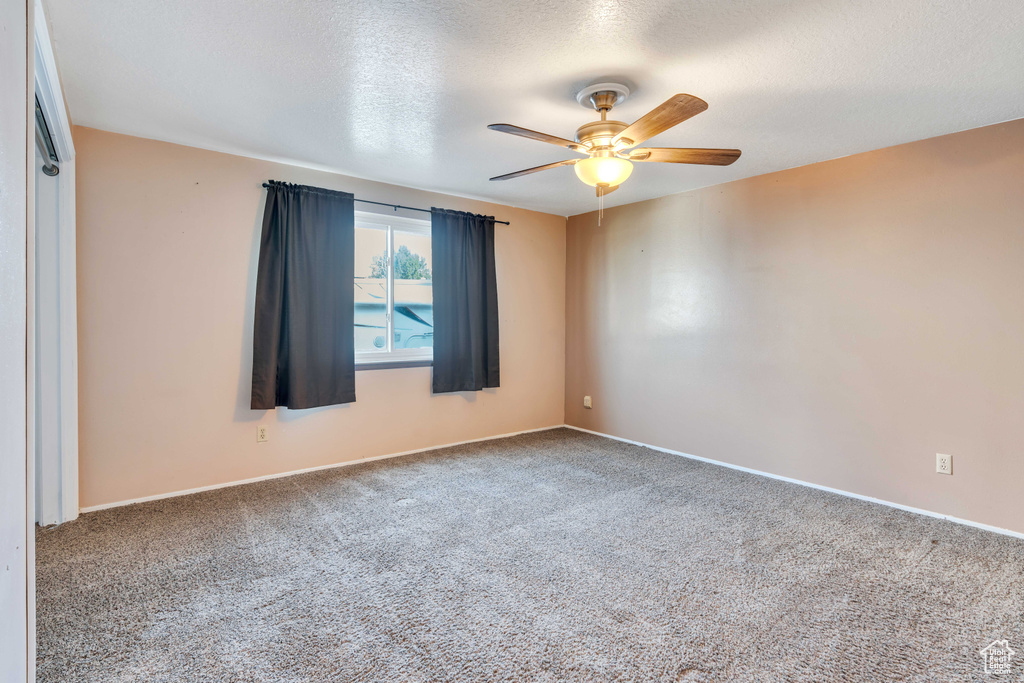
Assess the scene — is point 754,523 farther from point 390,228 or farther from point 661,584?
point 390,228

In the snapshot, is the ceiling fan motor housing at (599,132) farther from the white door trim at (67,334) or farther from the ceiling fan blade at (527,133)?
the white door trim at (67,334)

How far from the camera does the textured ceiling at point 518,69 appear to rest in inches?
72.9

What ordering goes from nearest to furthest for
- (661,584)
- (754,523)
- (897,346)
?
(661,584) < (754,523) < (897,346)

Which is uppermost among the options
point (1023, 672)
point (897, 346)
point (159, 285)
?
point (159, 285)

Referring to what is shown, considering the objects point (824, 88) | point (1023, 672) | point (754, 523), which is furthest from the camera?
point (754, 523)

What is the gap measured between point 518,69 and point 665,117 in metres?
0.69

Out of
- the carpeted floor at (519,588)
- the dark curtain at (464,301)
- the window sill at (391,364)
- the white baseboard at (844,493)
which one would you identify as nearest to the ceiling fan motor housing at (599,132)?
the carpeted floor at (519,588)

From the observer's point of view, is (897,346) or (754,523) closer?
(754,523)

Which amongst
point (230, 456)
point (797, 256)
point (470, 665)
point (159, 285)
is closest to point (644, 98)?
point (797, 256)

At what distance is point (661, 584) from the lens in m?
2.24

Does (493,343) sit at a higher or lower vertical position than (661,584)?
higher

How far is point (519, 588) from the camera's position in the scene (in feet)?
7.23

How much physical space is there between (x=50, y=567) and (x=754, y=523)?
11.7 feet

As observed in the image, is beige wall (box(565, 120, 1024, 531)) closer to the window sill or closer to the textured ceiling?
the textured ceiling
